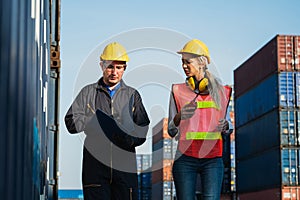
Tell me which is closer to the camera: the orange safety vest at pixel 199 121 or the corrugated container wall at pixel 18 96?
the corrugated container wall at pixel 18 96

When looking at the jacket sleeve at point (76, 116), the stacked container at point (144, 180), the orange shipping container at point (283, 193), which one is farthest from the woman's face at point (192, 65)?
the stacked container at point (144, 180)

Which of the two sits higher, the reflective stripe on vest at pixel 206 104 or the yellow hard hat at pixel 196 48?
the yellow hard hat at pixel 196 48

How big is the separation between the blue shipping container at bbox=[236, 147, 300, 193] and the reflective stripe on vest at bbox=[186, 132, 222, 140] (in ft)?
100

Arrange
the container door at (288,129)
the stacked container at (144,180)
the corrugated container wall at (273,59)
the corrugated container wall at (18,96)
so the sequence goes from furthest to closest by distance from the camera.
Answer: the stacked container at (144,180) < the corrugated container wall at (273,59) < the container door at (288,129) < the corrugated container wall at (18,96)

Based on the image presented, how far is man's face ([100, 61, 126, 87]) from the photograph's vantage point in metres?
5.46

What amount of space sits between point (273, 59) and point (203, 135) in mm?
33014

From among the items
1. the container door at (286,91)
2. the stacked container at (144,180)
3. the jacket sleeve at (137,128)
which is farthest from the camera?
the stacked container at (144,180)

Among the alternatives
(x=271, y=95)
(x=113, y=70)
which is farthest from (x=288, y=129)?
(x=113, y=70)

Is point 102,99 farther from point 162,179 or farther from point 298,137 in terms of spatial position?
point 162,179

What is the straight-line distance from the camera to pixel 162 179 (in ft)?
178

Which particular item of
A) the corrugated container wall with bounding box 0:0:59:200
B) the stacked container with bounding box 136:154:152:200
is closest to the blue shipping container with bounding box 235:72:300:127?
the stacked container with bounding box 136:154:152:200

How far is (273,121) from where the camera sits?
37.8m

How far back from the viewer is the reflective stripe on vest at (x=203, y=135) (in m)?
5.69

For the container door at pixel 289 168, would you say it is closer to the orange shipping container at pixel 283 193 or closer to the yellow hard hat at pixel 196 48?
the orange shipping container at pixel 283 193
